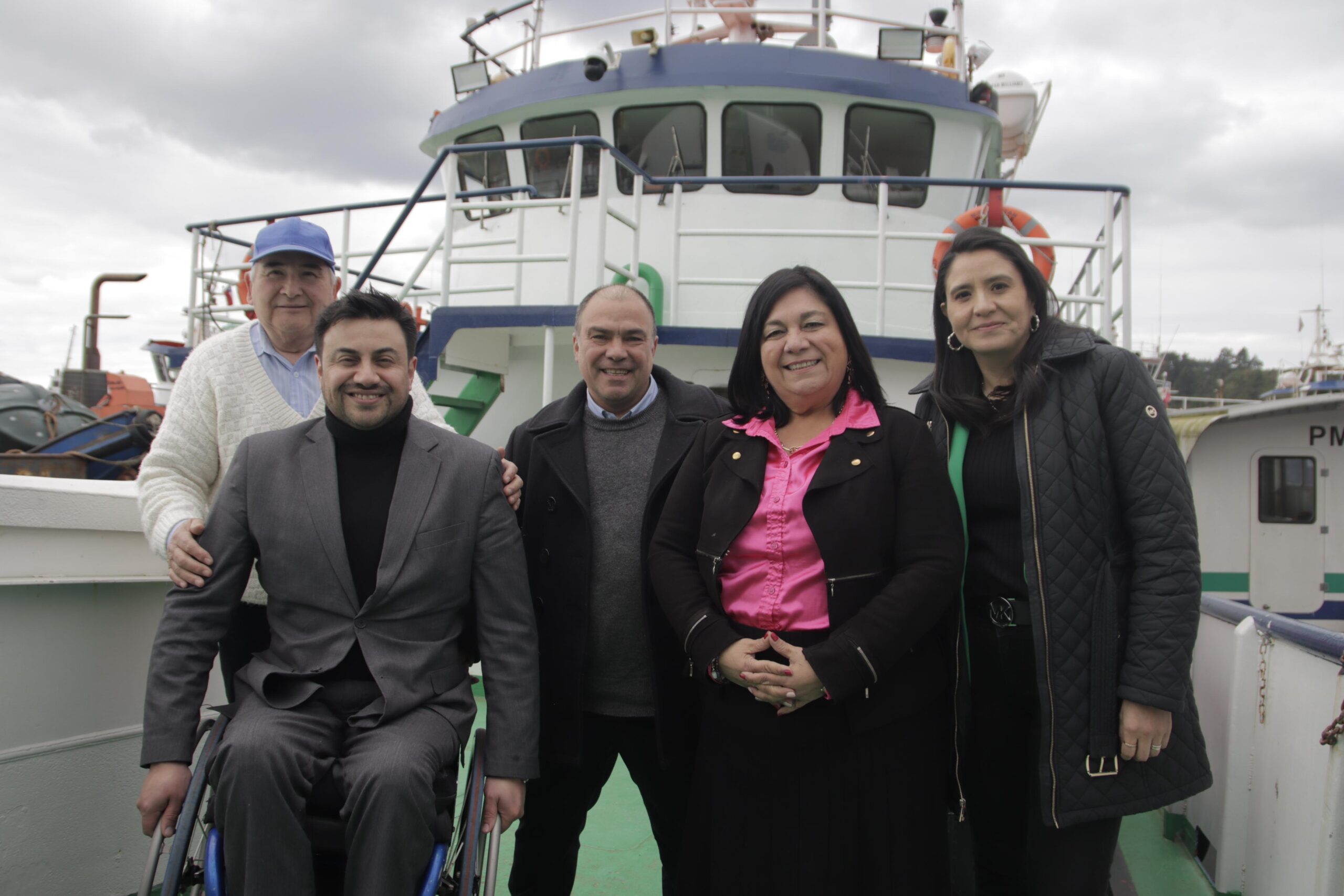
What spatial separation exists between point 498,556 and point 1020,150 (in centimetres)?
899

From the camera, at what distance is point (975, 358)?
215 cm

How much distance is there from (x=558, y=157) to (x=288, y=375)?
5062mm

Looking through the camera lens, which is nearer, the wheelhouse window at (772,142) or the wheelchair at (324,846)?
the wheelchair at (324,846)

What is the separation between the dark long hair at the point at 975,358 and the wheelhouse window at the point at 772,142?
4.69m

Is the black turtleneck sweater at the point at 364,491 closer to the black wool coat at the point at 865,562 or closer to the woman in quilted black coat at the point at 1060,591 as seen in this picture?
the black wool coat at the point at 865,562

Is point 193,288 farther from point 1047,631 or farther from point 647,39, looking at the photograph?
point 1047,631

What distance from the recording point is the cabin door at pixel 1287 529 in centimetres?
769

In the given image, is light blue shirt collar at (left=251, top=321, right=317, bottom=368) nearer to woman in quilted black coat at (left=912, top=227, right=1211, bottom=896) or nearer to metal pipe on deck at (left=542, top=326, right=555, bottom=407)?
woman in quilted black coat at (left=912, top=227, right=1211, bottom=896)

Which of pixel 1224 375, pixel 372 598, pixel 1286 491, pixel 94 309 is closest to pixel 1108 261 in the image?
pixel 1286 491

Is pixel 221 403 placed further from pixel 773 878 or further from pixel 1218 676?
pixel 1218 676

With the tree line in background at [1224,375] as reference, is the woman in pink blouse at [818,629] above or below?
below

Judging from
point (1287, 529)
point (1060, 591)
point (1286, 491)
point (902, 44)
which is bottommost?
point (1287, 529)

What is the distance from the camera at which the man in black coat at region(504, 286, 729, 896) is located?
221 cm

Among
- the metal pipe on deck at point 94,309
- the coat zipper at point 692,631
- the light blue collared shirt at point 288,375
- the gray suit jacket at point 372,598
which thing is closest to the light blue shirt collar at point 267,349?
the light blue collared shirt at point 288,375
